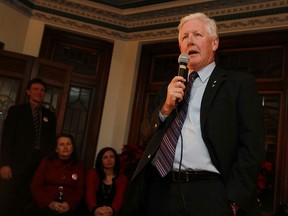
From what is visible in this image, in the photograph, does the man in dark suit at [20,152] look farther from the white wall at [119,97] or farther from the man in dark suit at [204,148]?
the man in dark suit at [204,148]

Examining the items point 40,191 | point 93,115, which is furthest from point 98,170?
point 93,115

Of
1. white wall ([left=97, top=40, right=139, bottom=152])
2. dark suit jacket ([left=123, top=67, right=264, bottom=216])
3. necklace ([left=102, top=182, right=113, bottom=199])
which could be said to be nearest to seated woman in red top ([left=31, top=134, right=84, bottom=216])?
necklace ([left=102, top=182, right=113, bottom=199])

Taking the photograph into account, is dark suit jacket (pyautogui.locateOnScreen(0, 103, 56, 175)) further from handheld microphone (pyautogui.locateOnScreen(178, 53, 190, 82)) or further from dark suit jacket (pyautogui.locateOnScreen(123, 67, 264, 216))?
handheld microphone (pyautogui.locateOnScreen(178, 53, 190, 82))

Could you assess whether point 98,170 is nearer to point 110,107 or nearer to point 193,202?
point 110,107

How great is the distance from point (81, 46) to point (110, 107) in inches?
35.8

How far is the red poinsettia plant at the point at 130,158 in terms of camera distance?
3725 millimetres

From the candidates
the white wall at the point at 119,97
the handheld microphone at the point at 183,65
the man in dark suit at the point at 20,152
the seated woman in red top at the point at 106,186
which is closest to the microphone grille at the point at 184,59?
the handheld microphone at the point at 183,65

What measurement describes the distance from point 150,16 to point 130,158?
1.88m

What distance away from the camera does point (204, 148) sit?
1.18m

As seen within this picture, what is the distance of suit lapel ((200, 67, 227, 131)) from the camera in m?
1.20

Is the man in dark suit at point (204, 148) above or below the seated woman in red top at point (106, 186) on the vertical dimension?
above

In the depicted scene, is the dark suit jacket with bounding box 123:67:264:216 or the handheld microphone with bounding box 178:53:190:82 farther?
the handheld microphone with bounding box 178:53:190:82

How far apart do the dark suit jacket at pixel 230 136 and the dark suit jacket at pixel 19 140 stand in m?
2.23

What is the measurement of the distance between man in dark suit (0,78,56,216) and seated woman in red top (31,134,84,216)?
0.22 metres
